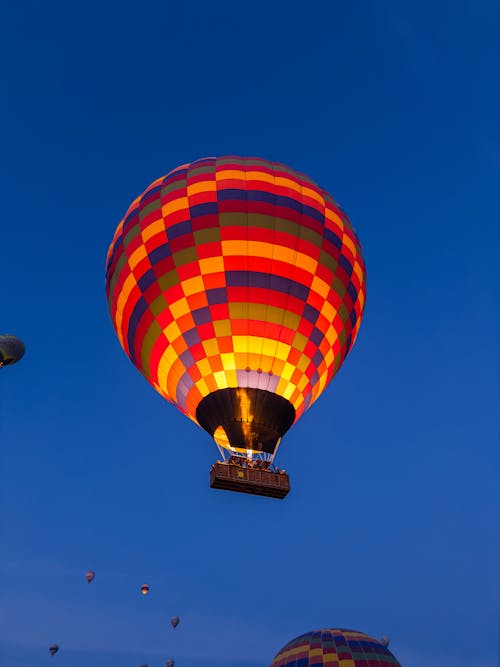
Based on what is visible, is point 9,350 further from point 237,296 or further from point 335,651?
point 335,651

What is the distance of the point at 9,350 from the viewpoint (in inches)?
1018

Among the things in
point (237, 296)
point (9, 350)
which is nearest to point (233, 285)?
point (237, 296)

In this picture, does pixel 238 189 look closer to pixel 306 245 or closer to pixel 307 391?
pixel 306 245

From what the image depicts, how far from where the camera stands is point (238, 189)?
567 inches

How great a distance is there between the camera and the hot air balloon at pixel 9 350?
84.0 feet

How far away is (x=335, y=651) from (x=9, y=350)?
16128 millimetres

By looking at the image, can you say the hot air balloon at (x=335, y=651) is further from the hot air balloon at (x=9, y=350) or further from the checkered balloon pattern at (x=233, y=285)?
the hot air balloon at (x=9, y=350)

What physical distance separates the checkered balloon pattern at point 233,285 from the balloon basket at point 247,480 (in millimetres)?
1767

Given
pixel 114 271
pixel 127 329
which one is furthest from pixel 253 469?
pixel 114 271

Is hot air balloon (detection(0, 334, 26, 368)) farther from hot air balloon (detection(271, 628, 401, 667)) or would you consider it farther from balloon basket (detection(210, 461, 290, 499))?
balloon basket (detection(210, 461, 290, 499))

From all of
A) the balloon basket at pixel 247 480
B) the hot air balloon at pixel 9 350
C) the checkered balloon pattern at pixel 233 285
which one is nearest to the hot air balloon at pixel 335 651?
the checkered balloon pattern at pixel 233 285

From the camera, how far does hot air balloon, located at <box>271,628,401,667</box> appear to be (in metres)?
19.5

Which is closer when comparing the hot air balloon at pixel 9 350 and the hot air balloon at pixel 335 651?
the hot air balloon at pixel 335 651

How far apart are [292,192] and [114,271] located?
446 cm
